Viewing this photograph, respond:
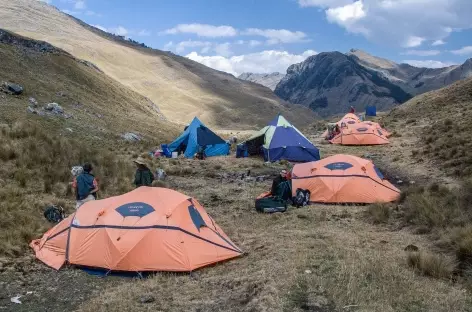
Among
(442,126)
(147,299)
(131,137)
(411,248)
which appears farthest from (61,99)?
(411,248)

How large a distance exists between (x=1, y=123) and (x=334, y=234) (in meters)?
14.2

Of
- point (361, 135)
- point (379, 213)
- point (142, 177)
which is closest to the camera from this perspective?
point (379, 213)

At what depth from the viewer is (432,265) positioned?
317 inches

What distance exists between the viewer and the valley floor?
6855 millimetres

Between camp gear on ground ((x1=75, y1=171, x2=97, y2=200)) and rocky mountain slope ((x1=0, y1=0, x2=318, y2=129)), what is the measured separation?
67.6 m

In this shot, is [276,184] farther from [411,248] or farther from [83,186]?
[411,248]

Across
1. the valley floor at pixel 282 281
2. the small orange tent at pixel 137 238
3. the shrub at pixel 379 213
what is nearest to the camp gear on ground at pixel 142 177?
the valley floor at pixel 282 281

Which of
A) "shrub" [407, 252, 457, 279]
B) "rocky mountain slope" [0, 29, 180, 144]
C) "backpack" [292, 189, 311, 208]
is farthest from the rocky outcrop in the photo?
"shrub" [407, 252, 457, 279]

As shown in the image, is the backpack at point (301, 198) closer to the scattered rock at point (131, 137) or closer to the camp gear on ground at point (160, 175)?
the camp gear on ground at point (160, 175)

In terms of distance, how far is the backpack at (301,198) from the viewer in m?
14.6

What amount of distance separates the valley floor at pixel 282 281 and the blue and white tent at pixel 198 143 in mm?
14394

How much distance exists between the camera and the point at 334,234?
35.1 feet

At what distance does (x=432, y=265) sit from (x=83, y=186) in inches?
322

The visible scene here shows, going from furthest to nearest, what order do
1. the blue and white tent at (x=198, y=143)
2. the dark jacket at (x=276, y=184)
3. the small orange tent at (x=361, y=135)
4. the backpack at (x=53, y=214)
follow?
the small orange tent at (x=361, y=135)
the blue and white tent at (x=198, y=143)
the dark jacket at (x=276, y=184)
the backpack at (x=53, y=214)
